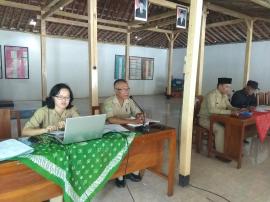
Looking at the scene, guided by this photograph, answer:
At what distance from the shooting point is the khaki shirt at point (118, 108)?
2.65m

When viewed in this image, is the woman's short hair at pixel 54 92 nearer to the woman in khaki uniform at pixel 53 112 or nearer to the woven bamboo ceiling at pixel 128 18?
the woman in khaki uniform at pixel 53 112

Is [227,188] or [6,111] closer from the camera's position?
[6,111]

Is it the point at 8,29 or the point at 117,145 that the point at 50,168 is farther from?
the point at 8,29

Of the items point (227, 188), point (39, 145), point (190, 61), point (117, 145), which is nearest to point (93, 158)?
point (117, 145)

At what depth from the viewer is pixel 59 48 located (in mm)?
9062

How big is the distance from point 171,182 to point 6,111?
1709 mm

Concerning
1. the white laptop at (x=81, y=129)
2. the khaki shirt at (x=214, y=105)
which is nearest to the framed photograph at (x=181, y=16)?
the khaki shirt at (x=214, y=105)

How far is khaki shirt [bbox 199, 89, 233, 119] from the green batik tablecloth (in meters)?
1.95

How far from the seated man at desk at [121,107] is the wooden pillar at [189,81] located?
494 millimetres

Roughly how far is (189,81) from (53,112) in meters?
1.38

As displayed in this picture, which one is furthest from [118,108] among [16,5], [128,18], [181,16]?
[128,18]

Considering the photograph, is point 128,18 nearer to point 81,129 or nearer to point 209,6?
point 209,6

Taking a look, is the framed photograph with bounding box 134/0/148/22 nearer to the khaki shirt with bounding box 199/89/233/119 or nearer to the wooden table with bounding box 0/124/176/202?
the khaki shirt with bounding box 199/89/233/119

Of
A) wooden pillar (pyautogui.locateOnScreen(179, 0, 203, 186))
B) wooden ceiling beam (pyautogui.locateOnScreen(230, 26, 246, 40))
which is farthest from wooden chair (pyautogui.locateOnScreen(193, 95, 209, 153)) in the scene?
wooden ceiling beam (pyautogui.locateOnScreen(230, 26, 246, 40))
